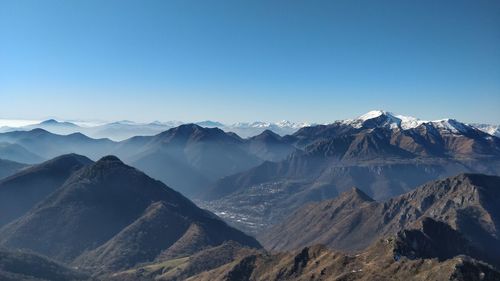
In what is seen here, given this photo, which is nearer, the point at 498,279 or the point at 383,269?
the point at 498,279

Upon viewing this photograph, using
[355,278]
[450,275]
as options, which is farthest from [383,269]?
[450,275]

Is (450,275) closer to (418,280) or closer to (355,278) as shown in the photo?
(418,280)

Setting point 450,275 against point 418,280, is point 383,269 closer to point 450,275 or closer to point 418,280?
point 418,280

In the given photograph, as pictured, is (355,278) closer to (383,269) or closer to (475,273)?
(383,269)

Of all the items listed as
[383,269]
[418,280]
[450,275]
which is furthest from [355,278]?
[450,275]

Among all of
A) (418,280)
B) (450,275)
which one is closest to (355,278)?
(418,280)

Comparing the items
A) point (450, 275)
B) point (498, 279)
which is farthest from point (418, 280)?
point (498, 279)

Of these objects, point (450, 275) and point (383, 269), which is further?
point (383, 269)
